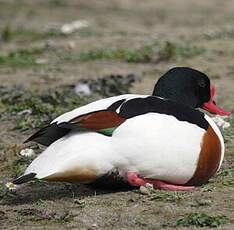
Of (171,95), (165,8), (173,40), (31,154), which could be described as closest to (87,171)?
(171,95)

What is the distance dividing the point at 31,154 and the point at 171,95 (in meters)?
1.47

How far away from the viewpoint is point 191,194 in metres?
5.80

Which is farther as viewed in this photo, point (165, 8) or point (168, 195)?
point (165, 8)

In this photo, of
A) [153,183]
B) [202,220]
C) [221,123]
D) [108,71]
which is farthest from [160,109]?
[108,71]

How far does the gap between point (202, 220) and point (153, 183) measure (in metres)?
0.73

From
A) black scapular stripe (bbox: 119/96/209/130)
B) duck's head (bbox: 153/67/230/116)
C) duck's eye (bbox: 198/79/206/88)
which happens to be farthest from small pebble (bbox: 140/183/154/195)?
duck's eye (bbox: 198/79/206/88)

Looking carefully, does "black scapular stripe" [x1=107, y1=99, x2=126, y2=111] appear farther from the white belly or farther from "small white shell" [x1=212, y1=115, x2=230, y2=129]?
"small white shell" [x1=212, y1=115, x2=230, y2=129]

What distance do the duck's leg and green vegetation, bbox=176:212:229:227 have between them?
1.84 feet

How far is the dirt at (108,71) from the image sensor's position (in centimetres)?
548

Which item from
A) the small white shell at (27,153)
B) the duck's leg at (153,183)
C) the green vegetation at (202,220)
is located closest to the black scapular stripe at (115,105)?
the duck's leg at (153,183)

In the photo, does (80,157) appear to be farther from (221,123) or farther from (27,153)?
(221,123)

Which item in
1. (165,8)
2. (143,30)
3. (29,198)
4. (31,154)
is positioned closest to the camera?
(29,198)

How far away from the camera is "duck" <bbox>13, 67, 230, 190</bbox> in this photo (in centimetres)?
554

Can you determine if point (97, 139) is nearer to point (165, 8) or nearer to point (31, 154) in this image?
point (31, 154)
